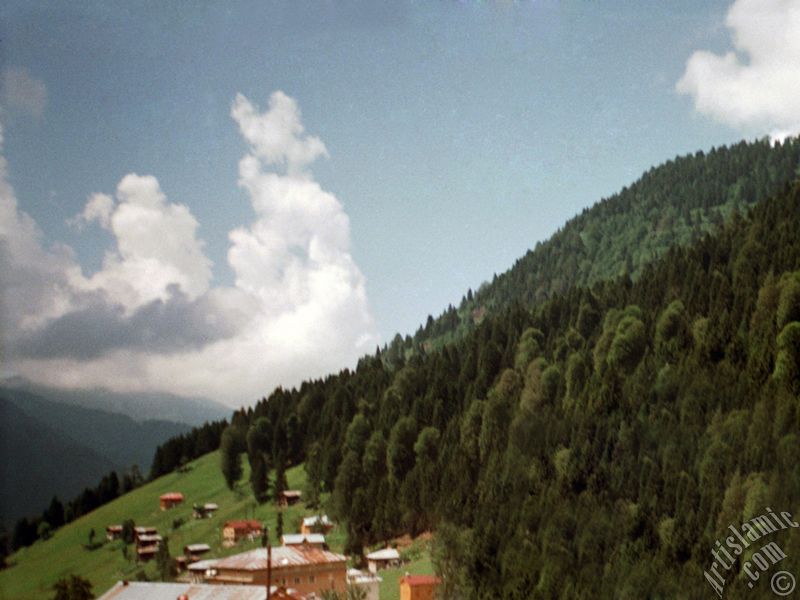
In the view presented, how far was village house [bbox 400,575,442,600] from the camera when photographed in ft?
183

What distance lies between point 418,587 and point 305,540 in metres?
14.3

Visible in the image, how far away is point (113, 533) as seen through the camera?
273 ft

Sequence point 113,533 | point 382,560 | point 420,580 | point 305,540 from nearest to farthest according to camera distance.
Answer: point 420,580
point 382,560
point 305,540
point 113,533

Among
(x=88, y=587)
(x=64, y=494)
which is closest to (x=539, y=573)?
(x=88, y=587)

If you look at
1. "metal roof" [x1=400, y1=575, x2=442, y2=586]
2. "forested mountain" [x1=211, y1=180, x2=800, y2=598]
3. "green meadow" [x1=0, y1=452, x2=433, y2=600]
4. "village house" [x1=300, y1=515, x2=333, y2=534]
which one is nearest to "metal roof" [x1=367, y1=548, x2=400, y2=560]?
"green meadow" [x1=0, y1=452, x2=433, y2=600]

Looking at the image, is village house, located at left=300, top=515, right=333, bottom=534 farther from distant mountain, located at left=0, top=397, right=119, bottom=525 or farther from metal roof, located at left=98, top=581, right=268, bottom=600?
distant mountain, located at left=0, top=397, right=119, bottom=525

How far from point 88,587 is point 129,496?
2881cm

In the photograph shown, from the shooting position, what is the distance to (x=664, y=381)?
212ft

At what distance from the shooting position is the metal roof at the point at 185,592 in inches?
1912

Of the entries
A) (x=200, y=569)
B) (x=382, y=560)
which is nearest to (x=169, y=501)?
(x=200, y=569)

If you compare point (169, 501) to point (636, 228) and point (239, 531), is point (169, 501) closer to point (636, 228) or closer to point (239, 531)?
point (239, 531)

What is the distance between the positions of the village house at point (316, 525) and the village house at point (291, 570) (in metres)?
9.17

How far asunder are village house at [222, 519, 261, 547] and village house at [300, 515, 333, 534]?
3.78 meters

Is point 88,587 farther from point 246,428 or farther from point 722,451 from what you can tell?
point 722,451
